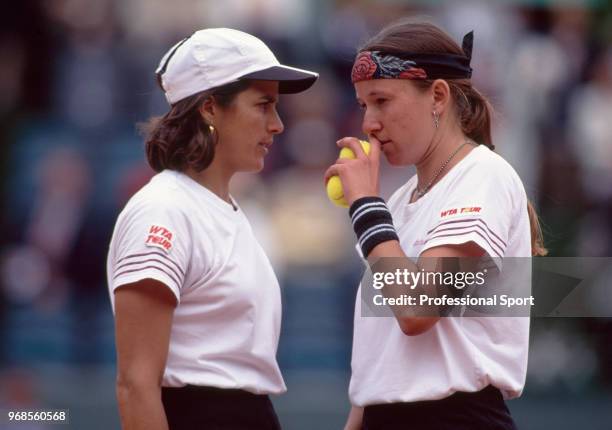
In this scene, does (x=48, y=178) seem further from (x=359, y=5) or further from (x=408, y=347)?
(x=408, y=347)

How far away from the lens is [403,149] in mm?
3949

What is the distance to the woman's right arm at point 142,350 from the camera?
3.61m

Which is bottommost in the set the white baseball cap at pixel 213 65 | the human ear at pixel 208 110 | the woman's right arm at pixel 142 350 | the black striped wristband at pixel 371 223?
the woman's right arm at pixel 142 350

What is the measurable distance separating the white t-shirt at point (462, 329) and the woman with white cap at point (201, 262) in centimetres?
41

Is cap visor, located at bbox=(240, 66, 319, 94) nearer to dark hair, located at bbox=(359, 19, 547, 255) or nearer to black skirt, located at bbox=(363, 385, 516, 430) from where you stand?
dark hair, located at bbox=(359, 19, 547, 255)

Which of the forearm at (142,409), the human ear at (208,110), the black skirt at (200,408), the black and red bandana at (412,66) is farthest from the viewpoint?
the human ear at (208,110)

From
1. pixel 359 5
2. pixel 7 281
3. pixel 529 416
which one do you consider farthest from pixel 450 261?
pixel 359 5

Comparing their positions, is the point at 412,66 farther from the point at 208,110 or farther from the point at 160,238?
the point at 160,238

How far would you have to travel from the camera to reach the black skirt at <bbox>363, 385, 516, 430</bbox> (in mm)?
3691

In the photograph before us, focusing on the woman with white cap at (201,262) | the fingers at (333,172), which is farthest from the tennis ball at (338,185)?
the woman with white cap at (201,262)

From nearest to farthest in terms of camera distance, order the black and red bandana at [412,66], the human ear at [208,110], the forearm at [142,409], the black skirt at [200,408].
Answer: the forearm at [142,409]
the black skirt at [200,408]
the black and red bandana at [412,66]
the human ear at [208,110]

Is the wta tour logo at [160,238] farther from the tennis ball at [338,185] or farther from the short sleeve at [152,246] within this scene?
the tennis ball at [338,185]

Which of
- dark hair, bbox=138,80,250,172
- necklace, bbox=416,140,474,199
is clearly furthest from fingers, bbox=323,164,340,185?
dark hair, bbox=138,80,250,172

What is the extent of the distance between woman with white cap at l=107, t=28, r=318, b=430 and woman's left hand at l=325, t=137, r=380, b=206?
1.11 ft
